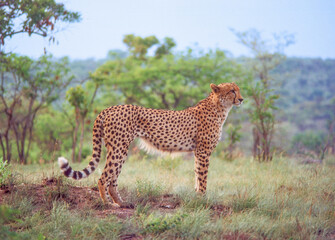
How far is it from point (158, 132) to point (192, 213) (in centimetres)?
128

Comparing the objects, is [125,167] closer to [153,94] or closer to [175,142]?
[175,142]

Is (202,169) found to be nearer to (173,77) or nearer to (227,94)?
(227,94)

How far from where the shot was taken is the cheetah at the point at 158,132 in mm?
4859

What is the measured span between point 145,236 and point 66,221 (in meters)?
0.83

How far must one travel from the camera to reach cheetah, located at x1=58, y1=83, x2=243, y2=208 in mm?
4859

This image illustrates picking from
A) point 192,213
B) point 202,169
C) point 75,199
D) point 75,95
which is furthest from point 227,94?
point 75,95

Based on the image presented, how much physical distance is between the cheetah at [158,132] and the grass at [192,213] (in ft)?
1.24

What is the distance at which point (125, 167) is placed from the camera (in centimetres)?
835

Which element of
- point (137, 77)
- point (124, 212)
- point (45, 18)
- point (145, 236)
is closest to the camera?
point (145, 236)

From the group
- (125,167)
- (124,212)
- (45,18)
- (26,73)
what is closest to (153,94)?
(26,73)

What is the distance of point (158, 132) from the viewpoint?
203 inches

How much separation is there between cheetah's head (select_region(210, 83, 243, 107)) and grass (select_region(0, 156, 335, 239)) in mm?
1323

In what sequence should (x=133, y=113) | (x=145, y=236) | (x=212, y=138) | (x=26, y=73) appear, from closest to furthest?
(x=145, y=236), (x=133, y=113), (x=212, y=138), (x=26, y=73)

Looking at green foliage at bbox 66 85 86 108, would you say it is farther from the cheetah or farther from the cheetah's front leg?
the cheetah's front leg
